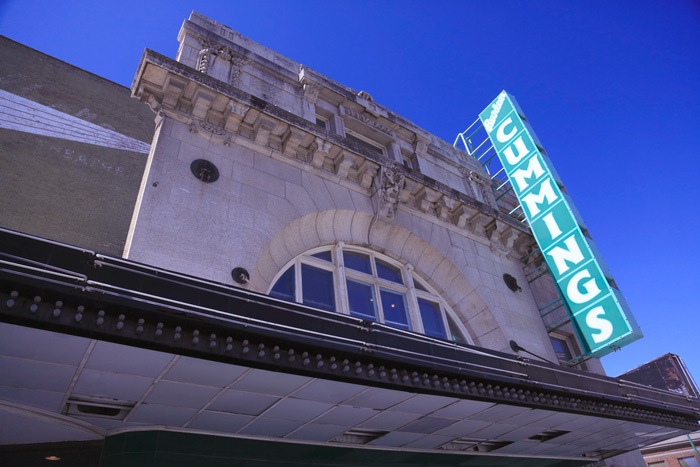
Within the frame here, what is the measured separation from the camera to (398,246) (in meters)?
11.9

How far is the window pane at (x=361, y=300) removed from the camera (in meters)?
9.94

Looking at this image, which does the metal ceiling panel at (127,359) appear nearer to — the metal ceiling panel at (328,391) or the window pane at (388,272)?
the metal ceiling panel at (328,391)

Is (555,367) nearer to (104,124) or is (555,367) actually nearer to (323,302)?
(323,302)

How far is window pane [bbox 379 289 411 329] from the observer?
34.1 ft

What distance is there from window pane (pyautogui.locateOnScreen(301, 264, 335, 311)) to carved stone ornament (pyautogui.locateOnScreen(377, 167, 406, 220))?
7.81 ft

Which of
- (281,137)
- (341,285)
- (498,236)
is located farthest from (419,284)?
(281,137)

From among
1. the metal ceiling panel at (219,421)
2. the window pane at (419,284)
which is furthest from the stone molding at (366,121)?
the metal ceiling panel at (219,421)

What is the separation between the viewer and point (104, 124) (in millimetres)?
14312

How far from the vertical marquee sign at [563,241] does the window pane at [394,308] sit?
4.34 metres

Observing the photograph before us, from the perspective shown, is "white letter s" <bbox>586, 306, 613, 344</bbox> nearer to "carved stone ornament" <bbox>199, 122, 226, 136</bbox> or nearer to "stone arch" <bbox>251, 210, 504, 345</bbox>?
"stone arch" <bbox>251, 210, 504, 345</bbox>

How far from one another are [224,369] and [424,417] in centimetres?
367

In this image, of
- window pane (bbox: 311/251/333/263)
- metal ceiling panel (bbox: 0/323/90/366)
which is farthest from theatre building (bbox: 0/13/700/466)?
window pane (bbox: 311/251/333/263)

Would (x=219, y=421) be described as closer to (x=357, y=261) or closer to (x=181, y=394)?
(x=181, y=394)

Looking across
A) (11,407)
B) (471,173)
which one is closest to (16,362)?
(11,407)
